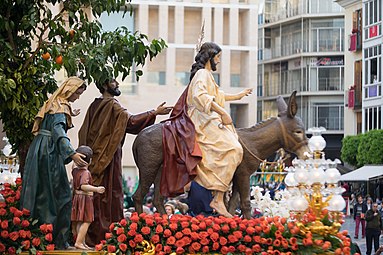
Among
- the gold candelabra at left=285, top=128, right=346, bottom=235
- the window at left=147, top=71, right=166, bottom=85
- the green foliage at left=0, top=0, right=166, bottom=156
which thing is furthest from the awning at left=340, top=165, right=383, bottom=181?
the gold candelabra at left=285, top=128, right=346, bottom=235

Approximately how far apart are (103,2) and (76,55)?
3.24 feet

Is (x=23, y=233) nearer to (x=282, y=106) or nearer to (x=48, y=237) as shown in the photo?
(x=48, y=237)

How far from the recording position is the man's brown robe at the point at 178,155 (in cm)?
1252

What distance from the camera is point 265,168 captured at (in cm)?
3091

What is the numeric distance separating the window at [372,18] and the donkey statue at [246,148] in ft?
152

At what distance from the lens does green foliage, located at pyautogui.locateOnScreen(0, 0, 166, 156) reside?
517 inches

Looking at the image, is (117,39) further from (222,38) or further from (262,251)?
(222,38)

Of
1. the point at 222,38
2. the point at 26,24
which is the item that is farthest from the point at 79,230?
the point at 222,38

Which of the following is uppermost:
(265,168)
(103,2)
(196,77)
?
(103,2)

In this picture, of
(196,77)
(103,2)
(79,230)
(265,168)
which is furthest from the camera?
(265,168)

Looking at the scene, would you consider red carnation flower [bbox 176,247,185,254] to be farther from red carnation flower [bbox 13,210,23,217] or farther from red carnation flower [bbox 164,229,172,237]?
red carnation flower [bbox 13,210,23,217]

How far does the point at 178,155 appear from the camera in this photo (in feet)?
41.5

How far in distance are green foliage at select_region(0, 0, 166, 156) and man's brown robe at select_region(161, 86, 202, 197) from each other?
1102mm

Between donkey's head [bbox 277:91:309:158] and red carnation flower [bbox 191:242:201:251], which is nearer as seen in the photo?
red carnation flower [bbox 191:242:201:251]
